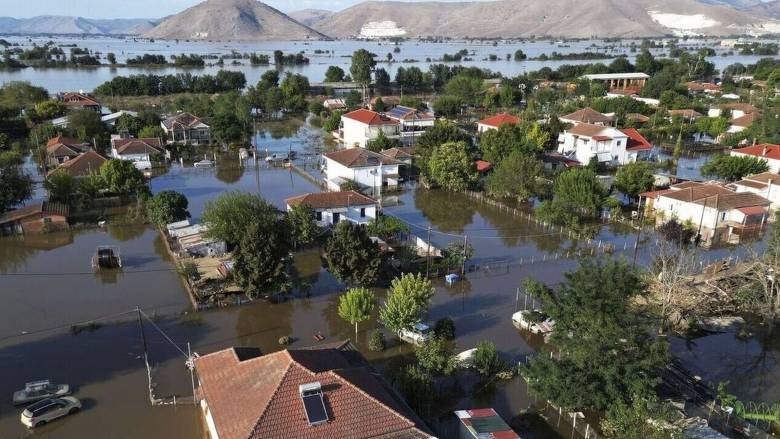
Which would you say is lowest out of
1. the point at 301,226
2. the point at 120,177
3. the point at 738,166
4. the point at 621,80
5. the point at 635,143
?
the point at 301,226

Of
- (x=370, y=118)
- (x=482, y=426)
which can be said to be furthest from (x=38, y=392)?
(x=370, y=118)

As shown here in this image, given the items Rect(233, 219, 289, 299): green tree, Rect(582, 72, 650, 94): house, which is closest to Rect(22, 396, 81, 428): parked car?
Rect(233, 219, 289, 299): green tree

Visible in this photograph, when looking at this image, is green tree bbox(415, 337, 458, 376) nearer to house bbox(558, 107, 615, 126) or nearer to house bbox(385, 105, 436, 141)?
house bbox(385, 105, 436, 141)

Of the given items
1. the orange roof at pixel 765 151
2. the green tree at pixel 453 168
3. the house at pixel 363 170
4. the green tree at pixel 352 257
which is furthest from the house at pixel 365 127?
the orange roof at pixel 765 151

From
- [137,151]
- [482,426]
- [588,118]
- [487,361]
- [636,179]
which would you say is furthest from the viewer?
[588,118]

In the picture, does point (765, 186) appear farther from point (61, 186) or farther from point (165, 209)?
point (61, 186)

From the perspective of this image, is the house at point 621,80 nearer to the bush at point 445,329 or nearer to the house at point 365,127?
the house at point 365,127

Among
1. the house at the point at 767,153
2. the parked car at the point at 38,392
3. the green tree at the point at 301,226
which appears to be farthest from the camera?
the house at the point at 767,153
